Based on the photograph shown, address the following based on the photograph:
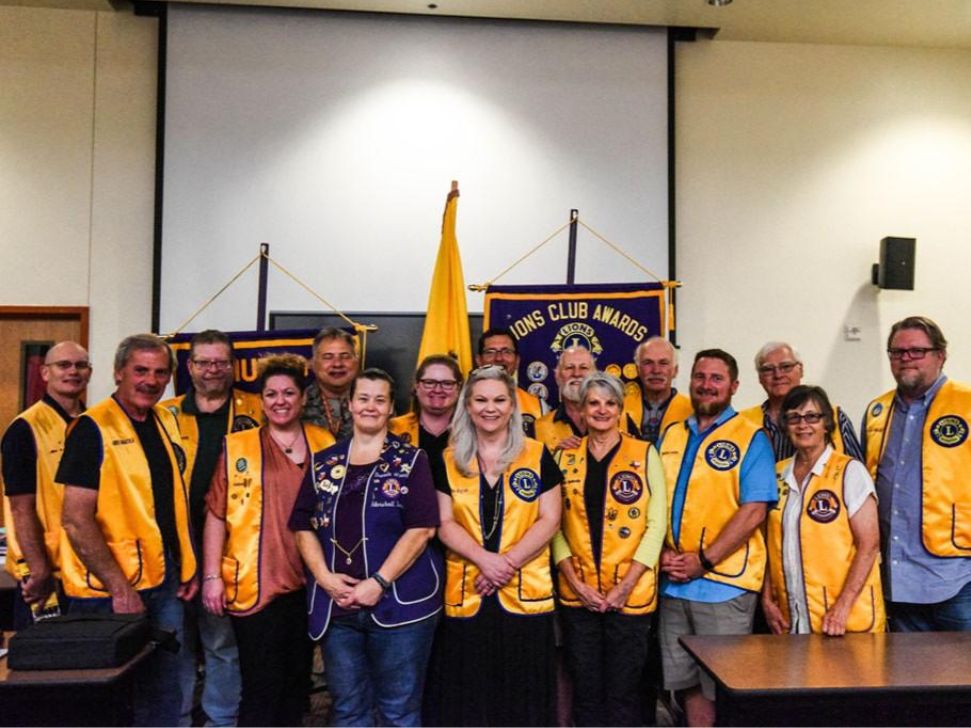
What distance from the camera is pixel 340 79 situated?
4.84 meters

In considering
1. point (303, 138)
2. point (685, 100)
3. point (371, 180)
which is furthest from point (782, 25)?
point (303, 138)

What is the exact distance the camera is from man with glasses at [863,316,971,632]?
8.62 ft

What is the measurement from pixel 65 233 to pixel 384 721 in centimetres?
398

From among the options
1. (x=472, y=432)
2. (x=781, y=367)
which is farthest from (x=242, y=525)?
(x=781, y=367)

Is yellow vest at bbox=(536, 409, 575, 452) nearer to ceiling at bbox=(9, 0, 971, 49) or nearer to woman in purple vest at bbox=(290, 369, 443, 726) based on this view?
woman in purple vest at bbox=(290, 369, 443, 726)

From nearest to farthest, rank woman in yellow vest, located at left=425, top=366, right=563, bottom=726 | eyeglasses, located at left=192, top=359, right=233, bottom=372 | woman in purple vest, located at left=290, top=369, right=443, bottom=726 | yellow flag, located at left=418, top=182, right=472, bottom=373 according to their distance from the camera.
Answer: woman in purple vest, located at left=290, top=369, right=443, bottom=726, woman in yellow vest, located at left=425, top=366, right=563, bottom=726, eyeglasses, located at left=192, top=359, right=233, bottom=372, yellow flag, located at left=418, top=182, right=472, bottom=373

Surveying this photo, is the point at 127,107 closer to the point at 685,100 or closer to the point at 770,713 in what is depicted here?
the point at 685,100

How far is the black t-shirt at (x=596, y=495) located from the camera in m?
2.52

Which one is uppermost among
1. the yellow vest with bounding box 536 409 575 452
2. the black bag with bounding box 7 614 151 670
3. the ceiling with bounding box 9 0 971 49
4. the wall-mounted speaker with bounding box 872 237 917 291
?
the ceiling with bounding box 9 0 971 49

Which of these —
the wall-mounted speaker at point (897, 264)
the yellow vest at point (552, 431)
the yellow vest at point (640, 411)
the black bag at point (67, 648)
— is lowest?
the black bag at point (67, 648)

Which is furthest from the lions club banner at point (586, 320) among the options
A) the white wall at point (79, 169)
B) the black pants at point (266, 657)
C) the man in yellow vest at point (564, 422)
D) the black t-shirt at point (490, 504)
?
the white wall at point (79, 169)

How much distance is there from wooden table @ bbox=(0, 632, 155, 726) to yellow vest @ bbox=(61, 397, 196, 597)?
0.41 metres

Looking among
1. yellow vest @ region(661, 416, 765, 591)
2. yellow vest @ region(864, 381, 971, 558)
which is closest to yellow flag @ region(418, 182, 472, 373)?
yellow vest @ region(661, 416, 765, 591)

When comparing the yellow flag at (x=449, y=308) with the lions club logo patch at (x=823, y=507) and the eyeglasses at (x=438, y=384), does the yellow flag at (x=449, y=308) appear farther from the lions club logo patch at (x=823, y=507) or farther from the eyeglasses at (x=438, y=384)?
the lions club logo patch at (x=823, y=507)
